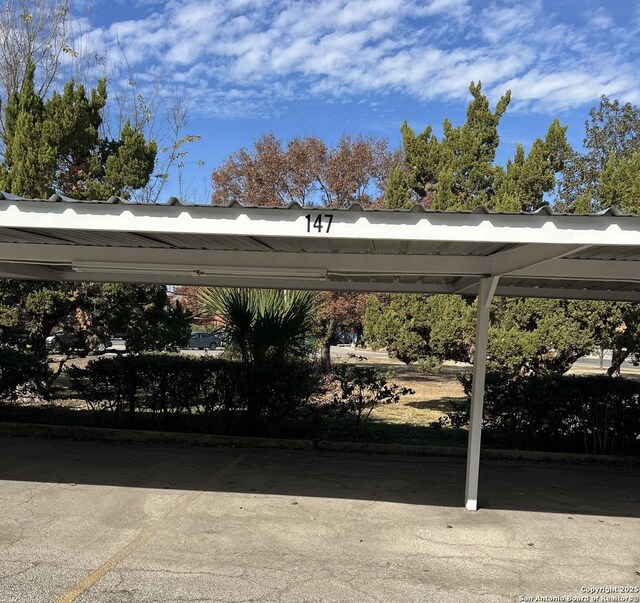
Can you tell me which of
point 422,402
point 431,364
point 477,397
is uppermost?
point 477,397

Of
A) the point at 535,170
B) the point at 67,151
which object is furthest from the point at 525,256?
the point at 67,151

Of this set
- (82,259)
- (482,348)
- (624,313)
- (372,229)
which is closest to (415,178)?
(624,313)

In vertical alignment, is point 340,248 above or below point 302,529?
Result: above

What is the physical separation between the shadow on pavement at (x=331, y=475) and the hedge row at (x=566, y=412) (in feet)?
1.82

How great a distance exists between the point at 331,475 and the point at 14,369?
5272 mm

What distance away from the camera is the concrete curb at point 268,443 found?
24.1ft

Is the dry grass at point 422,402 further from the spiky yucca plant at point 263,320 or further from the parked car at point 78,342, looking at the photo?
the parked car at point 78,342

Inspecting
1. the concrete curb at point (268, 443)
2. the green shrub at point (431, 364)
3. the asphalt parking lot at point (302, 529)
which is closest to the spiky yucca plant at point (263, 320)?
the concrete curb at point (268, 443)

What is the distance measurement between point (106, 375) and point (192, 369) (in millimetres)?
1295

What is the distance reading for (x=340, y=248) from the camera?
16.8 feet

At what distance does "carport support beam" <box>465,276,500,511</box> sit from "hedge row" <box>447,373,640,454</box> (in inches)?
103

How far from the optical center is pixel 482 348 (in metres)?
5.39

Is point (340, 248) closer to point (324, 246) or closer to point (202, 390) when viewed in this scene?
point (324, 246)

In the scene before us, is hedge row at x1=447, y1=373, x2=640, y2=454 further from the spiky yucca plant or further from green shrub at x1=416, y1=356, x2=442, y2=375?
green shrub at x1=416, y1=356, x2=442, y2=375
